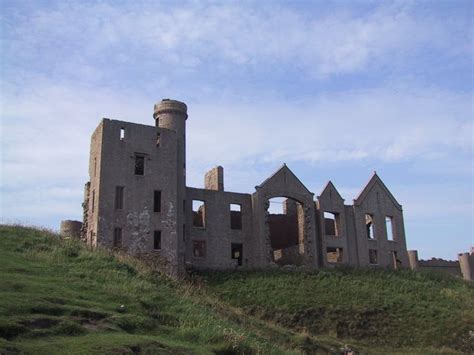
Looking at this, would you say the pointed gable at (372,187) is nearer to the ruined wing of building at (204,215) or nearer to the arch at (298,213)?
the ruined wing of building at (204,215)

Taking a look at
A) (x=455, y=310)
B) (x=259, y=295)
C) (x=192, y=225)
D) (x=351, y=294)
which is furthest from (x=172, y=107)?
(x=455, y=310)

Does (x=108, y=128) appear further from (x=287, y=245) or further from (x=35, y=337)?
(x=35, y=337)

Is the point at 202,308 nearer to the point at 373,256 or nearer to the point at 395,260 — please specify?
the point at 373,256

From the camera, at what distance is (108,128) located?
38.0m

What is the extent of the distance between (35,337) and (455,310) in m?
30.4

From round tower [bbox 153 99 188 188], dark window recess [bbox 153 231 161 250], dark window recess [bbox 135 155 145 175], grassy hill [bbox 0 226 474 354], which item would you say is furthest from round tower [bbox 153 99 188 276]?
dark window recess [bbox 135 155 145 175]

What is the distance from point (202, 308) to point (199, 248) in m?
25.3

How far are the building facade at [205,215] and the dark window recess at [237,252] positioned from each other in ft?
0.44

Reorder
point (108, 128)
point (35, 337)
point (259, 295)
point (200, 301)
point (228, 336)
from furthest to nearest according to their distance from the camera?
1. point (108, 128)
2. point (259, 295)
3. point (200, 301)
4. point (228, 336)
5. point (35, 337)

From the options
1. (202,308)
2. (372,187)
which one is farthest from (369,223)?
(202,308)

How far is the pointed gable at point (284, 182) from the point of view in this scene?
45375 mm

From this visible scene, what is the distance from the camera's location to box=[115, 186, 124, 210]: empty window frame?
1452 inches

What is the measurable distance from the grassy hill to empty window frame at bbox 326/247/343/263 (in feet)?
11.2

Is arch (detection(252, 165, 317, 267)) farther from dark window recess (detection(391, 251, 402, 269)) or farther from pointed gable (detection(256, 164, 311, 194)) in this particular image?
dark window recess (detection(391, 251, 402, 269))
